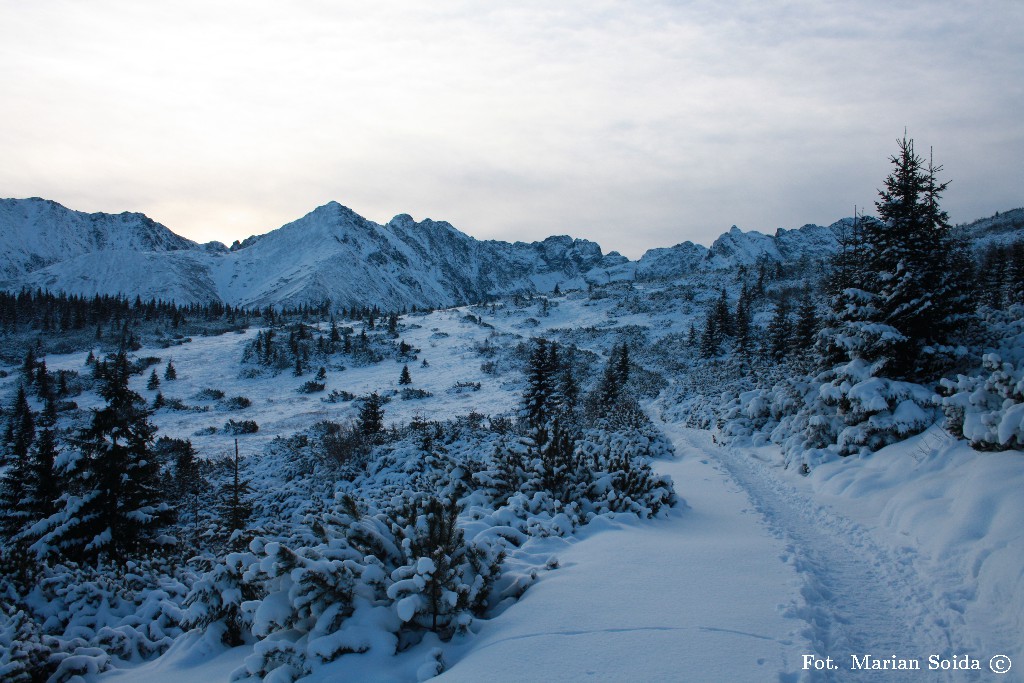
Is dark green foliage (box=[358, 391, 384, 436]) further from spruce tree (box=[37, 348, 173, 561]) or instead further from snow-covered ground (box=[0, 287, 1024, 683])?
snow-covered ground (box=[0, 287, 1024, 683])

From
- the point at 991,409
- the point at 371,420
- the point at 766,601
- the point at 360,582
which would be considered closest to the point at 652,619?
the point at 766,601

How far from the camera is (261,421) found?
117ft

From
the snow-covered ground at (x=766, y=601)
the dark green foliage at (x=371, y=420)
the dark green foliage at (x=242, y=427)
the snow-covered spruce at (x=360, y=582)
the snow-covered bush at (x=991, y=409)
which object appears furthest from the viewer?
the dark green foliage at (x=242, y=427)

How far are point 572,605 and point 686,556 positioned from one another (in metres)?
2.26

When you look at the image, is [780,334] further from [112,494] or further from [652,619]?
[112,494]

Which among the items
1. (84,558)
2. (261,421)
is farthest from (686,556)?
(261,421)

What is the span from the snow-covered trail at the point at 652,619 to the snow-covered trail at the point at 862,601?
0.24m

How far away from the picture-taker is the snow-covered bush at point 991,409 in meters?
7.79

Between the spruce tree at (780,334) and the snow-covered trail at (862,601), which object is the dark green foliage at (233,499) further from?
the spruce tree at (780,334)

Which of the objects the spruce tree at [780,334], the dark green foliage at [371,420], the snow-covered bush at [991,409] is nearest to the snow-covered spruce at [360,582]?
the snow-covered bush at [991,409]

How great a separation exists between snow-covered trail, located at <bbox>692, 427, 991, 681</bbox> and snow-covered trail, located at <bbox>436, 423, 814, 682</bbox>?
24 centimetres

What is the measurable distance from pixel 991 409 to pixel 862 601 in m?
6.41

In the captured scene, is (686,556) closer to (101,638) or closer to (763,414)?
(101,638)

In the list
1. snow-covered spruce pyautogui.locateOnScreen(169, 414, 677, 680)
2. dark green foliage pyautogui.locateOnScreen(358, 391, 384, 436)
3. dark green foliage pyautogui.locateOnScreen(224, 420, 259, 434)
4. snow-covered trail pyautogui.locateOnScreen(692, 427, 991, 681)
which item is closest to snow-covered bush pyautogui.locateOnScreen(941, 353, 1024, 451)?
snow-covered trail pyautogui.locateOnScreen(692, 427, 991, 681)
